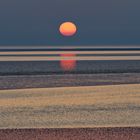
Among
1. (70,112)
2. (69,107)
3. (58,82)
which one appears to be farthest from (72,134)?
(58,82)

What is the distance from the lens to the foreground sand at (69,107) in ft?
36.2

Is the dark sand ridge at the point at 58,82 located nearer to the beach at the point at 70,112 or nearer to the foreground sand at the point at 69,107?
the beach at the point at 70,112

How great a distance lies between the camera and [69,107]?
13281 millimetres

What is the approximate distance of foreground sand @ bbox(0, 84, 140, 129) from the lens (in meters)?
11.0

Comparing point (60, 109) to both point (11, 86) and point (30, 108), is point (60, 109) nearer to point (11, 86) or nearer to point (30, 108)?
point (30, 108)

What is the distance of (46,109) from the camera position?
1299 centimetres

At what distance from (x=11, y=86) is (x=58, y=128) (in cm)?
955

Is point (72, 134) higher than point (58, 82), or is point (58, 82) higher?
point (58, 82)

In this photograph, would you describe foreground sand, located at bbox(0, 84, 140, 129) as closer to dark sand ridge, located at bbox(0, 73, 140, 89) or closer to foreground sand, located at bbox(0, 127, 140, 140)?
foreground sand, located at bbox(0, 127, 140, 140)

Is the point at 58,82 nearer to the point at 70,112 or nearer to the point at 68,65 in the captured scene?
the point at 70,112

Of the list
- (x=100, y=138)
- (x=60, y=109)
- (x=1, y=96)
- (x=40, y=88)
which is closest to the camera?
(x=100, y=138)

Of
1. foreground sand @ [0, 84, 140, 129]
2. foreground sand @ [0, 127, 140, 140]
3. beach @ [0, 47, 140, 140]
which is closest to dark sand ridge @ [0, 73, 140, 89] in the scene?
beach @ [0, 47, 140, 140]

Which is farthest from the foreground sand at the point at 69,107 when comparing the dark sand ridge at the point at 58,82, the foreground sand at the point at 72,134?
the dark sand ridge at the point at 58,82

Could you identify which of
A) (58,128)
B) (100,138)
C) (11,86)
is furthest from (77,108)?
(11,86)
